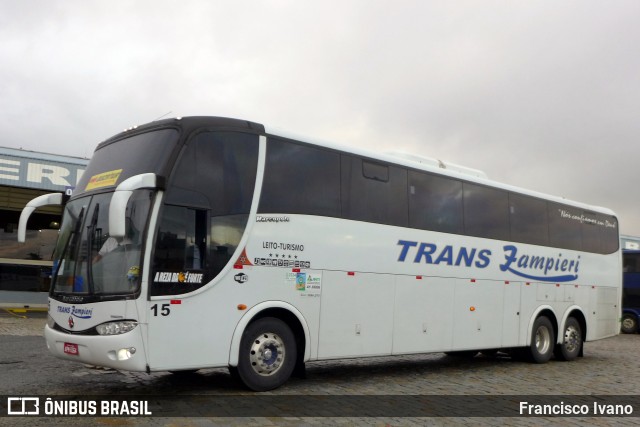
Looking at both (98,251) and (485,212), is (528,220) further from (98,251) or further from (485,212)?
(98,251)

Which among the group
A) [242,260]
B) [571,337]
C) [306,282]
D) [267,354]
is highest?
[242,260]

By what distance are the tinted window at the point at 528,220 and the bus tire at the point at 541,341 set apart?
176 cm

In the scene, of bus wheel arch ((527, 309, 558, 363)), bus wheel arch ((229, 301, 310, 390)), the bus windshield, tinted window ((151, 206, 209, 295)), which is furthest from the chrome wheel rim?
bus wheel arch ((527, 309, 558, 363))

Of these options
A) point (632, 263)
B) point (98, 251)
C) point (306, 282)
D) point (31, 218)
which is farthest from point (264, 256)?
point (632, 263)

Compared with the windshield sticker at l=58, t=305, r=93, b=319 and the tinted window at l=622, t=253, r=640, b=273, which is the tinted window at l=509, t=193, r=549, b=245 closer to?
the windshield sticker at l=58, t=305, r=93, b=319

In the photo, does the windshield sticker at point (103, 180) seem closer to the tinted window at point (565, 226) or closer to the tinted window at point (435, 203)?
the tinted window at point (435, 203)

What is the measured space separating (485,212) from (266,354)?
589cm

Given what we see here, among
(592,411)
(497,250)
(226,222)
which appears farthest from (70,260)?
(497,250)

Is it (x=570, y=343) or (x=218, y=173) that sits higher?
(x=218, y=173)

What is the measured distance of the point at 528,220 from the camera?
43.5ft

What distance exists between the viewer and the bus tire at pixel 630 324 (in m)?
25.5

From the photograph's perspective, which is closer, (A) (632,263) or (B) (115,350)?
(B) (115,350)

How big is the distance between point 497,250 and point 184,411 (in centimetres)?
751

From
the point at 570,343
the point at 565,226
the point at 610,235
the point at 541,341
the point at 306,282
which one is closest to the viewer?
the point at 306,282
